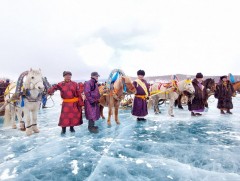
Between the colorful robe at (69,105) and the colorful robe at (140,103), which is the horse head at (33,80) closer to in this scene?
the colorful robe at (69,105)

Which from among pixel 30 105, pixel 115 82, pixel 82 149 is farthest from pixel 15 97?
pixel 115 82

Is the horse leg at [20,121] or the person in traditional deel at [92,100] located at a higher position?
the person in traditional deel at [92,100]

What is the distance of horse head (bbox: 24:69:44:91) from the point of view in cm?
622

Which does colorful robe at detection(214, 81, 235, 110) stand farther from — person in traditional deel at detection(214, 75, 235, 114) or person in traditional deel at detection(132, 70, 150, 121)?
person in traditional deel at detection(132, 70, 150, 121)

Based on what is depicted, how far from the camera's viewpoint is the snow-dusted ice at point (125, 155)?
379 centimetres

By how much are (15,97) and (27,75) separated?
2.76 ft

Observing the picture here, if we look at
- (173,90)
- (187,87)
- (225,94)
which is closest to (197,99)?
(187,87)

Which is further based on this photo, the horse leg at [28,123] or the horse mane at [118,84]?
the horse mane at [118,84]

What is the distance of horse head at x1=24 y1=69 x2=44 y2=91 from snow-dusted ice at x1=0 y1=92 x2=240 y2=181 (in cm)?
162

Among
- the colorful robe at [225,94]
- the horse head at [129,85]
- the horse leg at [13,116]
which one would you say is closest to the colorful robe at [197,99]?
the colorful robe at [225,94]

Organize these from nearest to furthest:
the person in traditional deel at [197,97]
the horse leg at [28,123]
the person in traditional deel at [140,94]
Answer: the horse leg at [28,123] < the person in traditional deel at [140,94] < the person in traditional deel at [197,97]

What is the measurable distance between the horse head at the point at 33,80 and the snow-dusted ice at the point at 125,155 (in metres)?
1.62

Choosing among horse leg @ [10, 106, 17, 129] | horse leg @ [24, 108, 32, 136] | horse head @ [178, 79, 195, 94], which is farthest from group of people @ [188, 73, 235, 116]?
horse leg @ [10, 106, 17, 129]

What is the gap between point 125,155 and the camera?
473 centimetres
